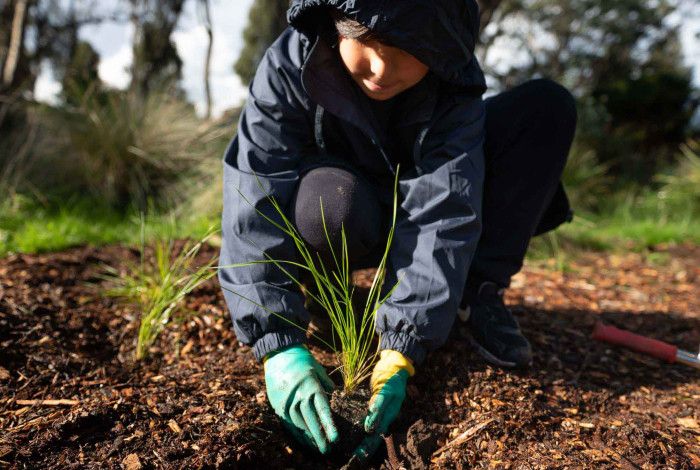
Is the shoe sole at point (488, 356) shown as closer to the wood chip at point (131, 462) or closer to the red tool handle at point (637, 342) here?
the red tool handle at point (637, 342)

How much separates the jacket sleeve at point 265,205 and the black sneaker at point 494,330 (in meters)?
0.63

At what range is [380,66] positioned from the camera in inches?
53.1

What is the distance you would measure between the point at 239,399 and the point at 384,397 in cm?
41

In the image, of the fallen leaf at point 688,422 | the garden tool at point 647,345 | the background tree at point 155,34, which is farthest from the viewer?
the background tree at point 155,34

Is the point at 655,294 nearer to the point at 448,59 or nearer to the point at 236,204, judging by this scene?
the point at 448,59

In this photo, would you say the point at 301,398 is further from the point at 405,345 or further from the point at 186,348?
the point at 186,348

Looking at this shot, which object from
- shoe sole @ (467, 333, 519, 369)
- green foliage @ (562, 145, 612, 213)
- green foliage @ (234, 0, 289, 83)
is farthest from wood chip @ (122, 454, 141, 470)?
green foliage @ (234, 0, 289, 83)

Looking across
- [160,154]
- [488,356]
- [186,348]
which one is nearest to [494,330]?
[488,356]

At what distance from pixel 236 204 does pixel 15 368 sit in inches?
32.9

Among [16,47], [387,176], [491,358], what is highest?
[16,47]

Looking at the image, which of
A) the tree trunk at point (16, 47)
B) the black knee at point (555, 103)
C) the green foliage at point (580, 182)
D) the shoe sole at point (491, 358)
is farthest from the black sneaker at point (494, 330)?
the tree trunk at point (16, 47)

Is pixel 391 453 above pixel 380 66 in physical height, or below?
below

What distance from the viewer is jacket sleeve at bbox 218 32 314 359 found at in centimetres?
144

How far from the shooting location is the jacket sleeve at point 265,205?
4.72 feet
